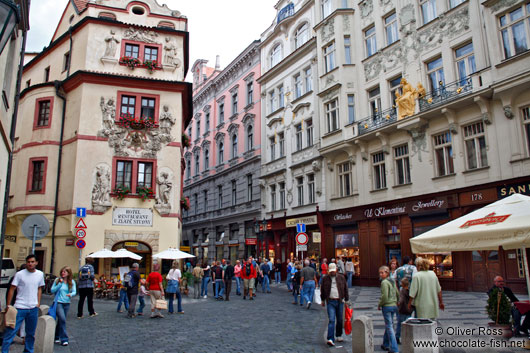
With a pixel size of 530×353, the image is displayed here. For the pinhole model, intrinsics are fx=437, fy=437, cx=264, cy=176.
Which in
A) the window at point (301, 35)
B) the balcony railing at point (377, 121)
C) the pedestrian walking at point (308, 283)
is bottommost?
the pedestrian walking at point (308, 283)

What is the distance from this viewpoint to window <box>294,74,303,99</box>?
3338 cm

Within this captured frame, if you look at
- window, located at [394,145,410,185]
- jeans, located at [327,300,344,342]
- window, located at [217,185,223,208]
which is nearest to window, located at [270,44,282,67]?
window, located at [217,185,223,208]

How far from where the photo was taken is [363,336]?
325 inches

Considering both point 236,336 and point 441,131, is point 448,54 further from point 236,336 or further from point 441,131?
point 236,336

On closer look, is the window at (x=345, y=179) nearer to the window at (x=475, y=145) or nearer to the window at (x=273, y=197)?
the window at (x=273, y=197)

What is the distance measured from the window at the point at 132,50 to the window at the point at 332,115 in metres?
12.5

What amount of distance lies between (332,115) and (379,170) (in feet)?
18.0

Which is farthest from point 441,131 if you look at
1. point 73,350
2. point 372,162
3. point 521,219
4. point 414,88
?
point 73,350

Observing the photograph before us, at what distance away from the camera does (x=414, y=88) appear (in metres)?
23.2

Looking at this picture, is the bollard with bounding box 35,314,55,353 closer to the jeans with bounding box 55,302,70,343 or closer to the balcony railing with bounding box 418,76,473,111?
the jeans with bounding box 55,302,70,343

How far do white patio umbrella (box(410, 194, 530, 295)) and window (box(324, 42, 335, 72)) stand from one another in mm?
21248

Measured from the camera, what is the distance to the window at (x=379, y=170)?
2526 cm

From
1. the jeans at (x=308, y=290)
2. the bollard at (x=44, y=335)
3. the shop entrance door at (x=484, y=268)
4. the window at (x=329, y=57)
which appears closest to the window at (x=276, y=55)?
the window at (x=329, y=57)

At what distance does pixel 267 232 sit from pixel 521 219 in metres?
27.8
